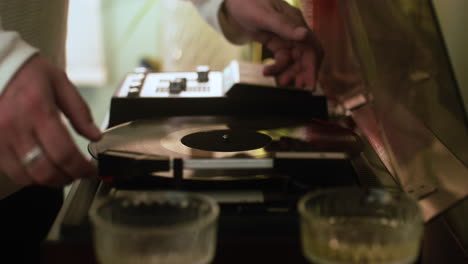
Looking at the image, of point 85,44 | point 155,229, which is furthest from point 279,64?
point 85,44

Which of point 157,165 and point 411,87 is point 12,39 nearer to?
point 157,165

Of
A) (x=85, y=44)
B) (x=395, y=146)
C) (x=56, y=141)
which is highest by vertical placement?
(x=56, y=141)

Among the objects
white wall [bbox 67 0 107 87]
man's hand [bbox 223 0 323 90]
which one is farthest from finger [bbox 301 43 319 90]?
white wall [bbox 67 0 107 87]

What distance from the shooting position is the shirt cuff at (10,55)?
571 millimetres

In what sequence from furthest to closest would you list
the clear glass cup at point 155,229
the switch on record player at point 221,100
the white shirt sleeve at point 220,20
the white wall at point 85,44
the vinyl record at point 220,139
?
the white wall at point 85,44, the white shirt sleeve at point 220,20, the switch on record player at point 221,100, the vinyl record at point 220,139, the clear glass cup at point 155,229

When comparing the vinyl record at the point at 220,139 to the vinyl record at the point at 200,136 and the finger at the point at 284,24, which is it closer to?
the vinyl record at the point at 200,136

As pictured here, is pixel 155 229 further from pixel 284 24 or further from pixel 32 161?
pixel 284 24

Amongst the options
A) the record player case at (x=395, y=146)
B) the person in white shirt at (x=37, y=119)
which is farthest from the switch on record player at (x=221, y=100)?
the person in white shirt at (x=37, y=119)

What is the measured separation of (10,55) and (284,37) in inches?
21.4

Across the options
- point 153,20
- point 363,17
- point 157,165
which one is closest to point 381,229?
point 157,165

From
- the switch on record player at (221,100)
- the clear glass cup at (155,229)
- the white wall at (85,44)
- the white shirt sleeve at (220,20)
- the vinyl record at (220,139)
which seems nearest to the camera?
the clear glass cup at (155,229)

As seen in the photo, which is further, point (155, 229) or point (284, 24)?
point (284, 24)

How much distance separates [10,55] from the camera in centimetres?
59

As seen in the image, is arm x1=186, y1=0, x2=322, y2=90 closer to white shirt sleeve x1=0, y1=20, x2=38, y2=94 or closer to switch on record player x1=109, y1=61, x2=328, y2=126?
switch on record player x1=109, y1=61, x2=328, y2=126
